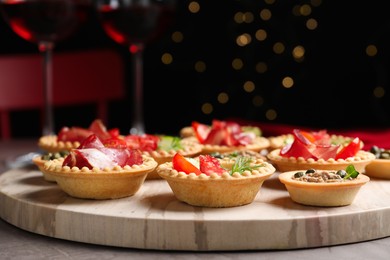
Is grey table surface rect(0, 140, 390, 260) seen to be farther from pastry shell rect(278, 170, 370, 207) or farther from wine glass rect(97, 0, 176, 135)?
wine glass rect(97, 0, 176, 135)

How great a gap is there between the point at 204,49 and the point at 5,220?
291 centimetres

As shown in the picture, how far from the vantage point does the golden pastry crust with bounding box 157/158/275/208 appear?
1.78 meters

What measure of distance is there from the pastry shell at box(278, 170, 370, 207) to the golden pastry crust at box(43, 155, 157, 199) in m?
0.41

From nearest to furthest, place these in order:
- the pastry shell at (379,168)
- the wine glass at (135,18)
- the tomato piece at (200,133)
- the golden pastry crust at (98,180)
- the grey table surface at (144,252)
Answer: the grey table surface at (144,252) → the golden pastry crust at (98,180) → the pastry shell at (379,168) → the tomato piece at (200,133) → the wine glass at (135,18)

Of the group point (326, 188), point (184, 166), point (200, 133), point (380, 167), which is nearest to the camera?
point (326, 188)

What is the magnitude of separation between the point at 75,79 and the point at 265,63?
1.20 m

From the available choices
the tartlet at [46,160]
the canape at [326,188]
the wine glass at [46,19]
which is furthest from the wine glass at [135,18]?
the canape at [326,188]

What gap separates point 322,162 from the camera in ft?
Answer: 6.98

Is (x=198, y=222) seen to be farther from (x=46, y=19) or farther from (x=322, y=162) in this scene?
(x=46, y=19)

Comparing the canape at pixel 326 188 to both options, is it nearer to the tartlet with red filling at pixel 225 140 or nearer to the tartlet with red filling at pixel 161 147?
the tartlet with red filling at pixel 161 147

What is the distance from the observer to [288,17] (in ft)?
14.9

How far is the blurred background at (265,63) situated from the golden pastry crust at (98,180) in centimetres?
281

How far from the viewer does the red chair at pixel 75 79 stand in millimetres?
4406

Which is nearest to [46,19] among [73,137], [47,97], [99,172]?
[47,97]
